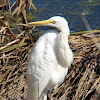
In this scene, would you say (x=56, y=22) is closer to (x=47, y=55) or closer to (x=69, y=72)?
(x=47, y=55)

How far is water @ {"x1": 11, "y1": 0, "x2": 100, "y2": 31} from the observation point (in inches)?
150

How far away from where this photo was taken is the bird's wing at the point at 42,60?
161 cm

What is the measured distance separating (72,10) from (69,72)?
2.39 m

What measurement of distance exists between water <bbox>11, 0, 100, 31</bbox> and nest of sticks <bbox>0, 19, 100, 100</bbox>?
3.42 feet

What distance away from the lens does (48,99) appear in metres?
2.06

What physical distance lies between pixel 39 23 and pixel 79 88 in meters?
0.90

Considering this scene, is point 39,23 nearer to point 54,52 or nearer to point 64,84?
point 54,52

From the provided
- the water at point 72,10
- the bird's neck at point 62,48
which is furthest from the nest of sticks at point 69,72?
the water at point 72,10

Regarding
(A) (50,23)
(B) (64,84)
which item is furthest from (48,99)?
(A) (50,23)

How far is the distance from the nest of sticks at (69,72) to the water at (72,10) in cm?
104

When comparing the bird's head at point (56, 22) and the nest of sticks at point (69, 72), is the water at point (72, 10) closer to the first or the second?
the nest of sticks at point (69, 72)

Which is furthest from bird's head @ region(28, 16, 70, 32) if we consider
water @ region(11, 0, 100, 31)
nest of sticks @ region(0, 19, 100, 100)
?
water @ region(11, 0, 100, 31)

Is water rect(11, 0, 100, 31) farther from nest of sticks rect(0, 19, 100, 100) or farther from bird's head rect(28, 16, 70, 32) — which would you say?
bird's head rect(28, 16, 70, 32)

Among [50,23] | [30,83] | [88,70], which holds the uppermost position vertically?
[50,23]
